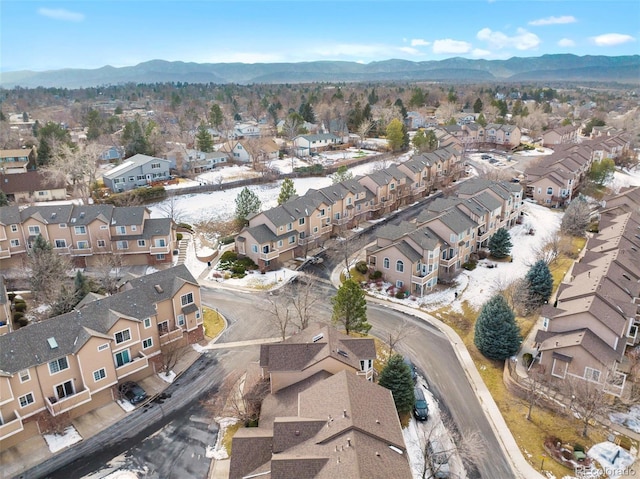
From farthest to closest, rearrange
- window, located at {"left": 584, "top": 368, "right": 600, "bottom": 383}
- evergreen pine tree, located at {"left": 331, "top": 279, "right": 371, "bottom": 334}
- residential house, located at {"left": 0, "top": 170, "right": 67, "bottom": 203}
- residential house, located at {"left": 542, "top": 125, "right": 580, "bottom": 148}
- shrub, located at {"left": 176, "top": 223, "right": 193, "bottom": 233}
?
1. residential house, located at {"left": 542, "top": 125, "right": 580, "bottom": 148}
2. residential house, located at {"left": 0, "top": 170, "right": 67, "bottom": 203}
3. shrub, located at {"left": 176, "top": 223, "right": 193, "bottom": 233}
4. evergreen pine tree, located at {"left": 331, "top": 279, "right": 371, "bottom": 334}
5. window, located at {"left": 584, "top": 368, "right": 600, "bottom": 383}

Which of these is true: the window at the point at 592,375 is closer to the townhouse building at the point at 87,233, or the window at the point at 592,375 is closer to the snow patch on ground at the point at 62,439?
the snow patch on ground at the point at 62,439

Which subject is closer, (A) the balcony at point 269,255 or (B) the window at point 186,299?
(B) the window at point 186,299

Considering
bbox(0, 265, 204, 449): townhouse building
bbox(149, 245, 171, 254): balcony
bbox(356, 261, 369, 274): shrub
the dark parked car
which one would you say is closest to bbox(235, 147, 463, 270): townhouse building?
bbox(356, 261, 369, 274): shrub

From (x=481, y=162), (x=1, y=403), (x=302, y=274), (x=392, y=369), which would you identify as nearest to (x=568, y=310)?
(x=392, y=369)

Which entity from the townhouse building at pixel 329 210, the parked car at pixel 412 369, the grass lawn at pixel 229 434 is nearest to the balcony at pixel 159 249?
the townhouse building at pixel 329 210

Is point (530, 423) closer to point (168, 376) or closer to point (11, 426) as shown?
point (168, 376)

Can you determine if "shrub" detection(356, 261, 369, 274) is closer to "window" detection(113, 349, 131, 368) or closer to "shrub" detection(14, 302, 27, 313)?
"window" detection(113, 349, 131, 368)
